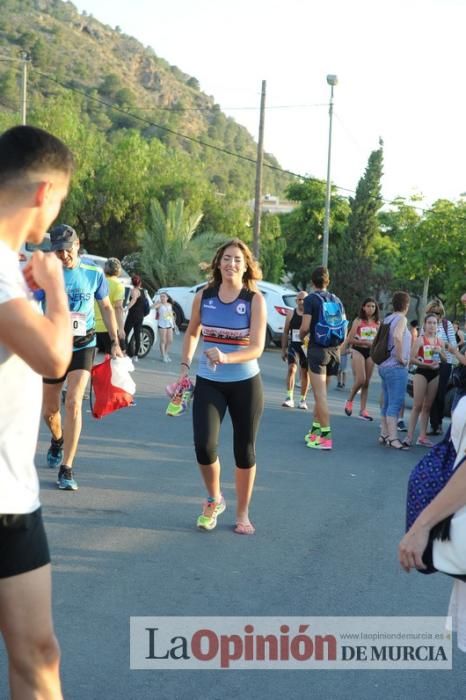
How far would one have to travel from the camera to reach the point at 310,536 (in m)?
6.75

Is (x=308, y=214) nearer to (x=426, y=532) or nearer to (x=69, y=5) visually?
(x=426, y=532)

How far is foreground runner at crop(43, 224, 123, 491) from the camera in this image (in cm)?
747

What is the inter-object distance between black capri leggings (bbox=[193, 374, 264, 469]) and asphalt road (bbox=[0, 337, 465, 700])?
61 centimetres

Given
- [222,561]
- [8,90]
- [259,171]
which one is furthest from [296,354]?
[8,90]

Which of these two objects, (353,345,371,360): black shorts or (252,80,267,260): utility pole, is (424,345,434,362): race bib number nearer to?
(353,345,371,360): black shorts

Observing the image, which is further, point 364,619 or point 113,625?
point 364,619

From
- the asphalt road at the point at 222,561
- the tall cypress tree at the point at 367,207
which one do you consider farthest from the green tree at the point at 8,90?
the asphalt road at the point at 222,561

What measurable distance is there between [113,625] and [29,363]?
8.32 ft

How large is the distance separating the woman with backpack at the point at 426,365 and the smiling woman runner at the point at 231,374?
5.11 metres

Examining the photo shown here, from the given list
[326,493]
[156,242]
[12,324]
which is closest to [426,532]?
[12,324]

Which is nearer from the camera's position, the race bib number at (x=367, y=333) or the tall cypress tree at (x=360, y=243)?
the race bib number at (x=367, y=333)

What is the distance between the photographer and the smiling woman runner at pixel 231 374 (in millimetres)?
6426

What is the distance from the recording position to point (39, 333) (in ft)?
8.34

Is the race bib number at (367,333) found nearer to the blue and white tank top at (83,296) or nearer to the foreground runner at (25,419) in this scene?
the blue and white tank top at (83,296)
